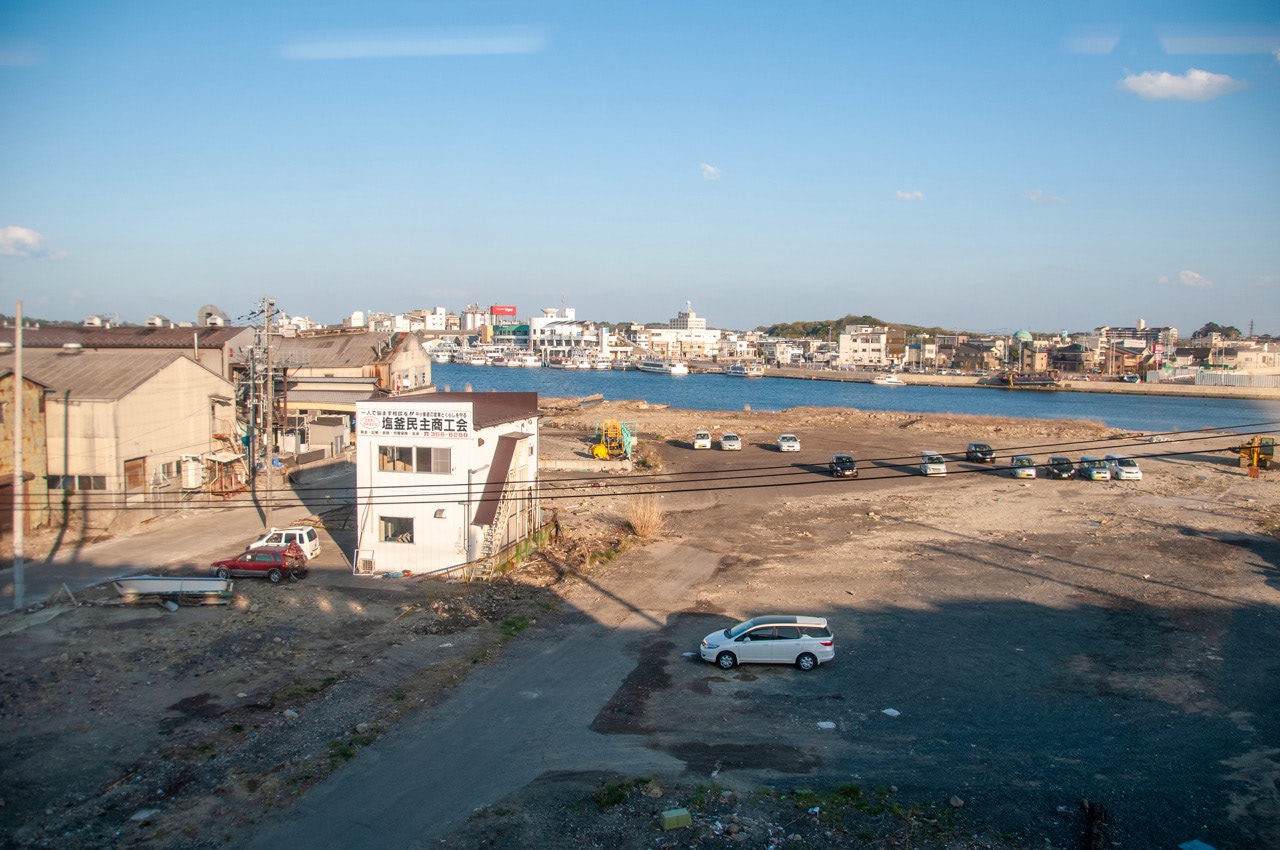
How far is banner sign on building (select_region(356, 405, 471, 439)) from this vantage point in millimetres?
19578

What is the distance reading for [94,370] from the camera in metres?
24.8

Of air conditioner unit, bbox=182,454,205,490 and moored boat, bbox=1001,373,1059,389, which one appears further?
moored boat, bbox=1001,373,1059,389

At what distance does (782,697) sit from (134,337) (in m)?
34.5

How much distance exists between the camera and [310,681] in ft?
43.7

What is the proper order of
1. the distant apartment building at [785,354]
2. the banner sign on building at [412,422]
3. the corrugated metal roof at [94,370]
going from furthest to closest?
the distant apartment building at [785,354], the corrugated metal roof at [94,370], the banner sign on building at [412,422]

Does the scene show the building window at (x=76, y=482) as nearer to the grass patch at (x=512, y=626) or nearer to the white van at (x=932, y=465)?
the grass patch at (x=512, y=626)

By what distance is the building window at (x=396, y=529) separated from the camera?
65.5 feet

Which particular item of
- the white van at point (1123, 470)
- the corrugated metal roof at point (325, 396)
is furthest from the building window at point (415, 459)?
the white van at point (1123, 470)

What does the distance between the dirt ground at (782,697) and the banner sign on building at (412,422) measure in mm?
3533

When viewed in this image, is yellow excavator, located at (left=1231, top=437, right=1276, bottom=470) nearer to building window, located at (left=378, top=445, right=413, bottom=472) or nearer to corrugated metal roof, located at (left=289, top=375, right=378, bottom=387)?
building window, located at (left=378, top=445, right=413, bottom=472)

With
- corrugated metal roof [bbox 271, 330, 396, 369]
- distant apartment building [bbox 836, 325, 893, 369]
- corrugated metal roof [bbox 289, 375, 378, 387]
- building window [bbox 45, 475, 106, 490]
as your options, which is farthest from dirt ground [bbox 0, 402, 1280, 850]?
distant apartment building [bbox 836, 325, 893, 369]

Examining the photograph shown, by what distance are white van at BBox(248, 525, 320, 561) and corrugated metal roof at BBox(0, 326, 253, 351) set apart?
1623cm

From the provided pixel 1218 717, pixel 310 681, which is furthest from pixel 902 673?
pixel 310 681

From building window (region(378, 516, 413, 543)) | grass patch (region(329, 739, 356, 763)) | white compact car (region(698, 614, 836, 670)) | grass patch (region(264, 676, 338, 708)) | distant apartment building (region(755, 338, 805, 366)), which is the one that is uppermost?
distant apartment building (region(755, 338, 805, 366))
